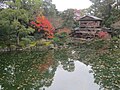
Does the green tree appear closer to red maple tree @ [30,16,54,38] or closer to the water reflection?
red maple tree @ [30,16,54,38]

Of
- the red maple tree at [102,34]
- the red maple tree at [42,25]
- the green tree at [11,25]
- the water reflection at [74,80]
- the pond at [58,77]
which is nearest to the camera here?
the water reflection at [74,80]

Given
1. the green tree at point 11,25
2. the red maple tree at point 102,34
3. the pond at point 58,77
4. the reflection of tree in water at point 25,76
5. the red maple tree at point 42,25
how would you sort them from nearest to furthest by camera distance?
1. the pond at point 58,77
2. the reflection of tree in water at point 25,76
3. the green tree at point 11,25
4. the red maple tree at point 42,25
5. the red maple tree at point 102,34

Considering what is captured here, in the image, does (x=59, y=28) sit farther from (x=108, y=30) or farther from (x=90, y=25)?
(x=108, y=30)

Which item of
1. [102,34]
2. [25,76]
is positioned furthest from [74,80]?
[102,34]

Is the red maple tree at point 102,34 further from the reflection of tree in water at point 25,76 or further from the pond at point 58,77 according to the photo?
the reflection of tree in water at point 25,76

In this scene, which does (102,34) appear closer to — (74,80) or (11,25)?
(11,25)

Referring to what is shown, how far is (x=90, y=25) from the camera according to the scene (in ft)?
144

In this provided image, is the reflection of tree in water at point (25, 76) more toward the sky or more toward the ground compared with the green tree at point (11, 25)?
more toward the ground

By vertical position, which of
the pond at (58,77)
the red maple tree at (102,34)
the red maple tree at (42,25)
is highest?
the red maple tree at (42,25)

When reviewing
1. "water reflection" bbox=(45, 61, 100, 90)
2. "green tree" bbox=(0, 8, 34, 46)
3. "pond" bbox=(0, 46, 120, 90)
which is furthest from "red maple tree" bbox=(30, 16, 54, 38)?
"water reflection" bbox=(45, 61, 100, 90)

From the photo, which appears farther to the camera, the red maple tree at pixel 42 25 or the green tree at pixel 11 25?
the red maple tree at pixel 42 25

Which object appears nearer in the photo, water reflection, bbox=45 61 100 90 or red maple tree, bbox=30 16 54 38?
water reflection, bbox=45 61 100 90

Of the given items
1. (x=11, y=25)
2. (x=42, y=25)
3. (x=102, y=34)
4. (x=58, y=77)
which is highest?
(x=11, y=25)

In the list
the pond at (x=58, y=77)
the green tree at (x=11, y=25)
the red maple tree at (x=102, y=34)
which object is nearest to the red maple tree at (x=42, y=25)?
the green tree at (x=11, y=25)
